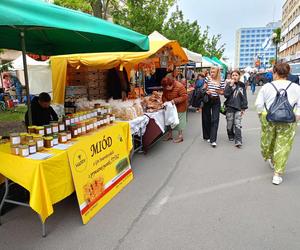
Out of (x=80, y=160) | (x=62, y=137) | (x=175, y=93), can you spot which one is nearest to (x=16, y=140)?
(x=62, y=137)

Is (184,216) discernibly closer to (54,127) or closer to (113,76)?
(54,127)

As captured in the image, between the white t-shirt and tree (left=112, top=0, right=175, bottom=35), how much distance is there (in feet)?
42.5

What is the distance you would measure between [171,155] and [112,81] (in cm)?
274

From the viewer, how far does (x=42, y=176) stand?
2592mm

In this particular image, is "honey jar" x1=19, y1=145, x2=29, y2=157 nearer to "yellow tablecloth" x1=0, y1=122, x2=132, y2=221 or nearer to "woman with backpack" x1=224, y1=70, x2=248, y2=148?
"yellow tablecloth" x1=0, y1=122, x2=132, y2=221

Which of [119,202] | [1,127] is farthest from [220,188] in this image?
[1,127]

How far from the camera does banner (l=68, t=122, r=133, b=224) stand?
3.08 m

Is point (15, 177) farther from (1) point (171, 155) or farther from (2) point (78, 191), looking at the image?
(1) point (171, 155)

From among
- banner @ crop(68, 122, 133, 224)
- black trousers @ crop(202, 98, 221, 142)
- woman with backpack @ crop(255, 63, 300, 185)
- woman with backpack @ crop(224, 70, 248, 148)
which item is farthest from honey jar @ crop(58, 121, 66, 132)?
woman with backpack @ crop(224, 70, 248, 148)

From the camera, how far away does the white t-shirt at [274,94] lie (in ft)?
12.3

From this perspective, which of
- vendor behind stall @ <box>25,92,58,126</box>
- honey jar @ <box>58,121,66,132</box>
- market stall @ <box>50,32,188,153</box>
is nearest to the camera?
honey jar @ <box>58,121,66,132</box>

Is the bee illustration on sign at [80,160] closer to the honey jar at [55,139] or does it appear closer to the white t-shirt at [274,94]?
the honey jar at [55,139]

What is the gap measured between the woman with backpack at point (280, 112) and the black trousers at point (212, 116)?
1.84 metres

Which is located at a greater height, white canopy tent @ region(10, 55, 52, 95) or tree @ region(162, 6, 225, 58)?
tree @ region(162, 6, 225, 58)
